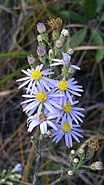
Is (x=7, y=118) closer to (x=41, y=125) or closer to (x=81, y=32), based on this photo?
(x=81, y=32)

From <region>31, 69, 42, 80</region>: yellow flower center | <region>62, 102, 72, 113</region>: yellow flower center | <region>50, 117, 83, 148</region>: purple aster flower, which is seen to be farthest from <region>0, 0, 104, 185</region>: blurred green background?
<region>31, 69, 42, 80</region>: yellow flower center

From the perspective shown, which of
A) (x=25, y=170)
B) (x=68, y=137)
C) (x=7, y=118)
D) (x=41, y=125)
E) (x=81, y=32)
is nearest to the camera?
(x=41, y=125)

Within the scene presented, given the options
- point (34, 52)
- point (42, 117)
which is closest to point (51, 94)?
point (42, 117)

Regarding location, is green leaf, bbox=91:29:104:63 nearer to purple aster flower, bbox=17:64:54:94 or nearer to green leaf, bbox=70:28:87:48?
green leaf, bbox=70:28:87:48

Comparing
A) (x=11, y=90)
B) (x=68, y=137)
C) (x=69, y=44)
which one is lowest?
(x=68, y=137)

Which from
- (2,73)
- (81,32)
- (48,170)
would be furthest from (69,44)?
(48,170)

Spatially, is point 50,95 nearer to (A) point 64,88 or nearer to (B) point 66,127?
(A) point 64,88

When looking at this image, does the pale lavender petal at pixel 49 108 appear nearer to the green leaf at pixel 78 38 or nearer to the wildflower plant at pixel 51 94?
the wildflower plant at pixel 51 94
